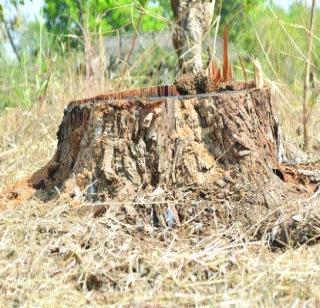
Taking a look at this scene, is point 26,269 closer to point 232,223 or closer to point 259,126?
point 232,223

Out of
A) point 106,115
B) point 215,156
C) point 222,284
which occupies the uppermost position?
point 106,115

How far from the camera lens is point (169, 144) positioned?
141 inches

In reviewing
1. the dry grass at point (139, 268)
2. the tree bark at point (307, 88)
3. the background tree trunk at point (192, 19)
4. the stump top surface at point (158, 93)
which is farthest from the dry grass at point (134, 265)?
the background tree trunk at point (192, 19)

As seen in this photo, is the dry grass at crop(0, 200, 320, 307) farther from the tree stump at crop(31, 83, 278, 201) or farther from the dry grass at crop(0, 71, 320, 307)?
the tree stump at crop(31, 83, 278, 201)

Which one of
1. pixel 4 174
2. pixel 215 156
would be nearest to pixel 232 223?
pixel 215 156

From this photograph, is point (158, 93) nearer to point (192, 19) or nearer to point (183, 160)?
point (183, 160)

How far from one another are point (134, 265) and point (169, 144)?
0.85 meters

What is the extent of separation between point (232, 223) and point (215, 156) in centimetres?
38

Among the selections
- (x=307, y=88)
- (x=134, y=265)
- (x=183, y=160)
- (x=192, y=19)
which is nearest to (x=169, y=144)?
(x=183, y=160)

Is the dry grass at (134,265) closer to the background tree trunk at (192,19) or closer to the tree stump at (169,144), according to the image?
the tree stump at (169,144)

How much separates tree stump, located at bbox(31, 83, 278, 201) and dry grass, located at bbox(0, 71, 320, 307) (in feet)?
0.73

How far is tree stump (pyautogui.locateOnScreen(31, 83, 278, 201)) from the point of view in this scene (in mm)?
3547

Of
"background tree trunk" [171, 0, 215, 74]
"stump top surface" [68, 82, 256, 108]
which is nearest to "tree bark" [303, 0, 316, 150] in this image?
"stump top surface" [68, 82, 256, 108]

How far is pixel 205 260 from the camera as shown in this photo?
9.61 feet
